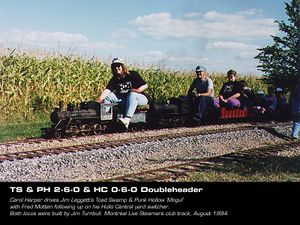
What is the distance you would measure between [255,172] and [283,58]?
11.9ft

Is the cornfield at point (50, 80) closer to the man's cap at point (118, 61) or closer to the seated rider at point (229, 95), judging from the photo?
the seated rider at point (229, 95)

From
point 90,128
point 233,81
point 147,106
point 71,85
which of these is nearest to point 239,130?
point 233,81

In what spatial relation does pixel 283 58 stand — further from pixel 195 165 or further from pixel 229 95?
pixel 195 165

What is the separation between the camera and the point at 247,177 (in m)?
5.09

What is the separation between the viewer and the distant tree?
24.4 ft

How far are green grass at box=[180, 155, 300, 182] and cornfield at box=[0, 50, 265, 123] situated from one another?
4.09 meters

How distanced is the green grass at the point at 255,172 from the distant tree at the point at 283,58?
2043mm

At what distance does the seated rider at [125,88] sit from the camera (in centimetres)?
694

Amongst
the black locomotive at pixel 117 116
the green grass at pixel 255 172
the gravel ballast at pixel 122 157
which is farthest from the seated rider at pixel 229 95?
the green grass at pixel 255 172

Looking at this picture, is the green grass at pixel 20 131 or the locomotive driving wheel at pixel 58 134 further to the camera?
the green grass at pixel 20 131
